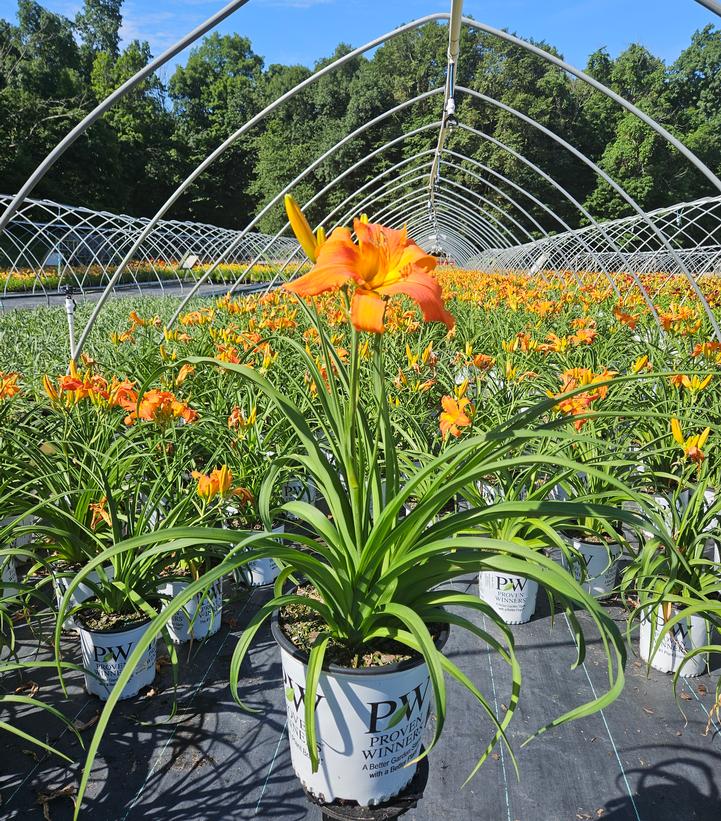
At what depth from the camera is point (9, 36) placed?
34625mm

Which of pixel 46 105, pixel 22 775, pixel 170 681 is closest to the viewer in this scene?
pixel 22 775

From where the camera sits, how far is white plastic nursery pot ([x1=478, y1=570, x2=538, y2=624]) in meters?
2.00

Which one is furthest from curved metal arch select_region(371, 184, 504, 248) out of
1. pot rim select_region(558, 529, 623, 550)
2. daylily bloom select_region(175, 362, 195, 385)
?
pot rim select_region(558, 529, 623, 550)

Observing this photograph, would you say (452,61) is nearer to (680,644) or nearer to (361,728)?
(680,644)

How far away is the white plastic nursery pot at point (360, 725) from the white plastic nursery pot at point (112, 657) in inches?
29.5

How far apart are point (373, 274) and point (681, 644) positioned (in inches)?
64.2

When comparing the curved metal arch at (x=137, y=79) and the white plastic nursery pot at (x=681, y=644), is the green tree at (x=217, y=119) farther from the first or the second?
the white plastic nursery pot at (x=681, y=644)

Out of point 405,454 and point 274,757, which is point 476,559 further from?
point 405,454

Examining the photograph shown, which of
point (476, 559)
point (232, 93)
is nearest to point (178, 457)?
point (476, 559)

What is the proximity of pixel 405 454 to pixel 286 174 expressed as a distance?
35469mm

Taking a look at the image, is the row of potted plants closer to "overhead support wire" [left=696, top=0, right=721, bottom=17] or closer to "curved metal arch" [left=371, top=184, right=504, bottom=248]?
"overhead support wire" [left=696, top=0, right=721, bottom=17]

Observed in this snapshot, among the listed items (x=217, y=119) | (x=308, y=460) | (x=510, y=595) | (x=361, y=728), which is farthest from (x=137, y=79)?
(x=217, y=119)

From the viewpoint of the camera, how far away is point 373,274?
0.94m

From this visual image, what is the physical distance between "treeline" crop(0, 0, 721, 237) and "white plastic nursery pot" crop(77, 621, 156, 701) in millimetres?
27703
